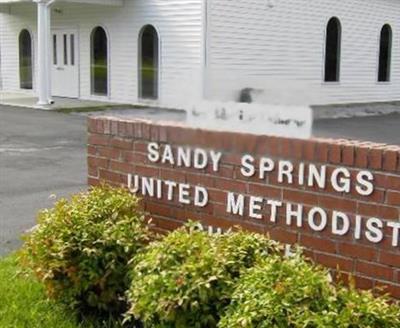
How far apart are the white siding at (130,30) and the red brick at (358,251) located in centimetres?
1273

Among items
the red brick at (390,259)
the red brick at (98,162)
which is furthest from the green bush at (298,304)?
the red brick at (98,162)

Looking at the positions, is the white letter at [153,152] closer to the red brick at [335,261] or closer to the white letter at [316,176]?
the white letter at [316,176]

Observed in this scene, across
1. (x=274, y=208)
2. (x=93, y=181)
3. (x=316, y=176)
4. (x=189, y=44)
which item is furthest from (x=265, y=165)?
(x=189, y=44)

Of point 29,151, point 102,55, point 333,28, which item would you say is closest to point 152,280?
point 29,151

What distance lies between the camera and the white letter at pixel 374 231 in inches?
133

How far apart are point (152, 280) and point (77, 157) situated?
27.3 ft

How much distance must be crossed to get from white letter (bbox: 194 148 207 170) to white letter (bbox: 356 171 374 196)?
103 centimetres

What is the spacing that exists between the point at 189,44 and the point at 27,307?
48.3 ft

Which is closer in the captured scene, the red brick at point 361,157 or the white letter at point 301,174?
the red brick at point 361,157

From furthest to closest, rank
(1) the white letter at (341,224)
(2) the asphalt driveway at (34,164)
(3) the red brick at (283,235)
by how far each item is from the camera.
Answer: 1. (2) the asphalt driveway at (34,164)
2. (3) the red brick at (283,235)
3. (1) the white letter at (341,224)

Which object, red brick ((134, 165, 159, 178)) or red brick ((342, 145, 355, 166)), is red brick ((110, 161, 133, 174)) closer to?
red brick ((134, 165, 159, 178))

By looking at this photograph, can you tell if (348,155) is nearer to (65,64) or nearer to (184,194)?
(184,194)

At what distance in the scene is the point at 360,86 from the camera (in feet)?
78.4

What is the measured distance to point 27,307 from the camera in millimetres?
4266
